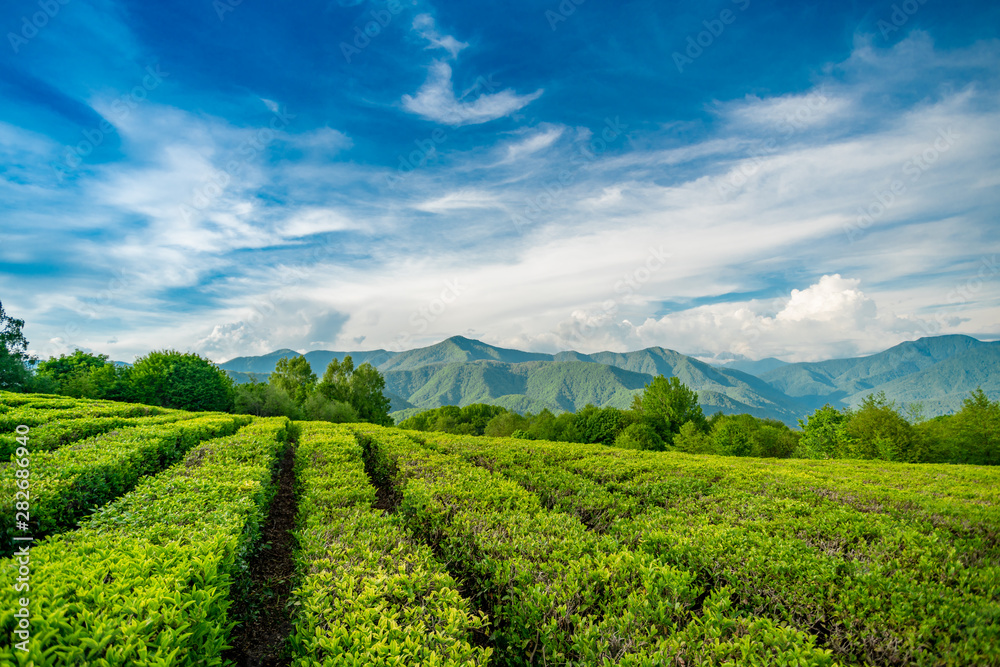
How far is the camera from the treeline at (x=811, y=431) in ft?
115

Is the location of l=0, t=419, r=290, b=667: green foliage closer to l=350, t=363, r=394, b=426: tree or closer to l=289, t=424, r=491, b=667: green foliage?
l=289, t=424, r=491, b=667: green foliage

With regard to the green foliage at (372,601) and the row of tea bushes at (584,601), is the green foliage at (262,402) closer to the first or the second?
the green foliage at (372,601)

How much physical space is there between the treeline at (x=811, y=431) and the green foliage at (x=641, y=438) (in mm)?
121

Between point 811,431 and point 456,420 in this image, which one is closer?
point 811,431

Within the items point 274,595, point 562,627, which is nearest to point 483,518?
point 562,627

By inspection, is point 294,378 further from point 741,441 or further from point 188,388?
point 741,441

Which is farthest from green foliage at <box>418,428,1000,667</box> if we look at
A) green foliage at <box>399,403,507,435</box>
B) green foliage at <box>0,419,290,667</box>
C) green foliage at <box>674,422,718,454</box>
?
green foliage at <box>399,403,507,435</box>

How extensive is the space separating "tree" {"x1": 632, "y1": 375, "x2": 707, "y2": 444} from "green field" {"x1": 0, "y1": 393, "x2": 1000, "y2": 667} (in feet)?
151

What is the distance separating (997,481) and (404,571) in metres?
20.3

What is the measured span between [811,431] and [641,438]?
22271mm

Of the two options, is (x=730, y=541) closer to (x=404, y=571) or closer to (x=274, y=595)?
(x=404, y=571)

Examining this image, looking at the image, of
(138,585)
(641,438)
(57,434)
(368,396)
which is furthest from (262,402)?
(138,585)

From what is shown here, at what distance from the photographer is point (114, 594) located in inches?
154

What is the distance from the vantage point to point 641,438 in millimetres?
49188
